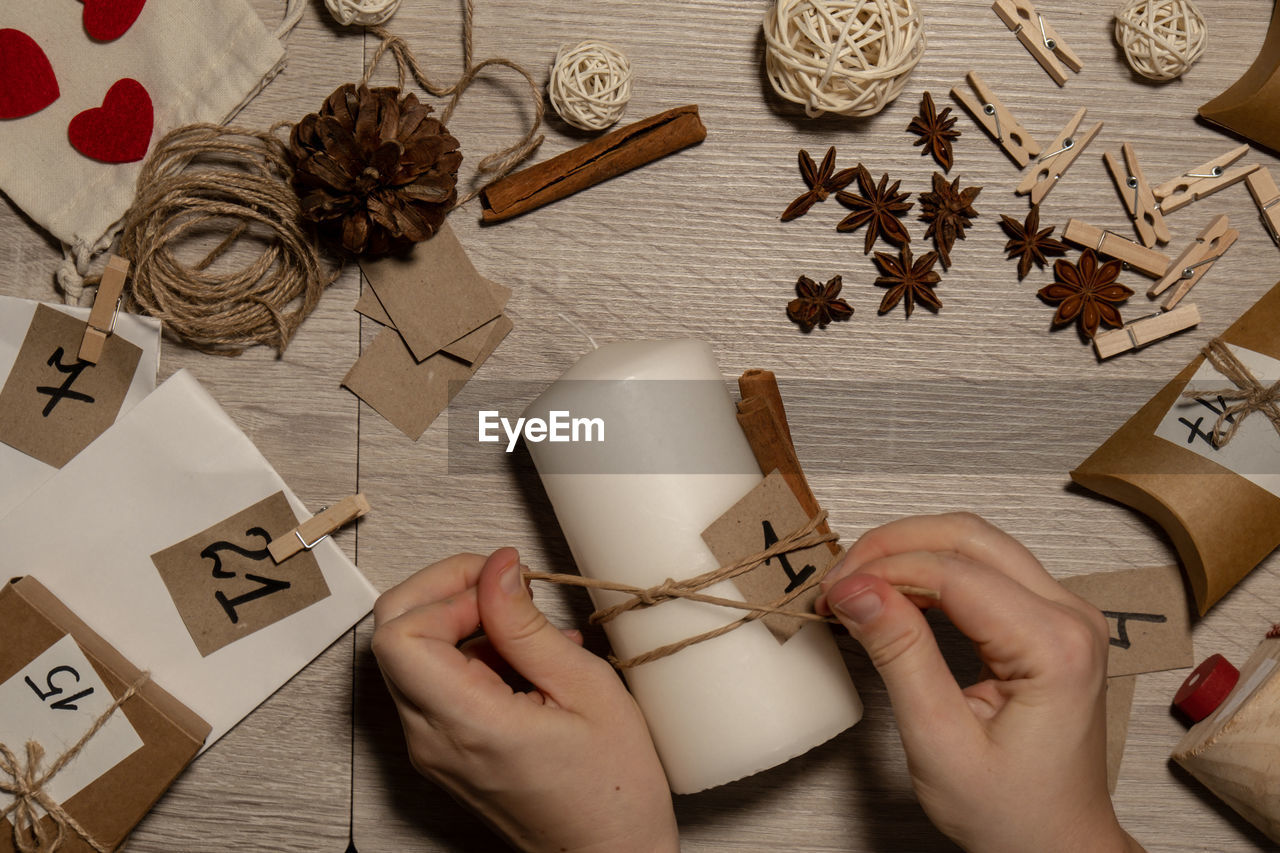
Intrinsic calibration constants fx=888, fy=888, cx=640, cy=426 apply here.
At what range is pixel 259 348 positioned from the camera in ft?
3.14

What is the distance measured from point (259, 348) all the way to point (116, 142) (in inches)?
10.3

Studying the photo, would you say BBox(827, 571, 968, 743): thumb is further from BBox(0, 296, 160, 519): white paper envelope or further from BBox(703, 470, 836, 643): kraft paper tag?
BBox(0, 296, 160, 519): white paper envelope

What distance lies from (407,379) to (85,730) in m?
0.47

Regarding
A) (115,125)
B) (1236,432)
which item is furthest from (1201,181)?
(115,125)

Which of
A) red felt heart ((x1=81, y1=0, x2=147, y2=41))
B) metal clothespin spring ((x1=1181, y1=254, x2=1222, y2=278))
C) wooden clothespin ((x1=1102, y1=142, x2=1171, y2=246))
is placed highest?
red felt heart ((x1=81, y1=0, x2=147, y2=41))

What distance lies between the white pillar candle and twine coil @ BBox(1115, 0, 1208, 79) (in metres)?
0.62

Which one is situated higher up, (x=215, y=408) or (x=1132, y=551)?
(x=215, y=408)

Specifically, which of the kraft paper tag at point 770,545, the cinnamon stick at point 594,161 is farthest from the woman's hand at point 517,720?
the cinnamon stick at point 594,161

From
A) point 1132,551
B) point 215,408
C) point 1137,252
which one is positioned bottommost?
point 1132,551

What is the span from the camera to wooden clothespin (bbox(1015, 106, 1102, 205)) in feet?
3.15

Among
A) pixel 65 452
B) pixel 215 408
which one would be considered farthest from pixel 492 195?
pixel 65 452

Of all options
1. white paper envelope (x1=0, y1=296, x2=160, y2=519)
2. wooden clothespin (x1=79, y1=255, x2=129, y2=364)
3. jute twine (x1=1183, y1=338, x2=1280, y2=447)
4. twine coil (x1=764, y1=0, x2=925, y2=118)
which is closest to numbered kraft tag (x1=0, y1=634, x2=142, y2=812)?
white paper envelope (x1=0, y1=296, x2=160, y2=519)

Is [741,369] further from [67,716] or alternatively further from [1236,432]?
[67,716]

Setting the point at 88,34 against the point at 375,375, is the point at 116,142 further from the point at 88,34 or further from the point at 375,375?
the point at 375,375
